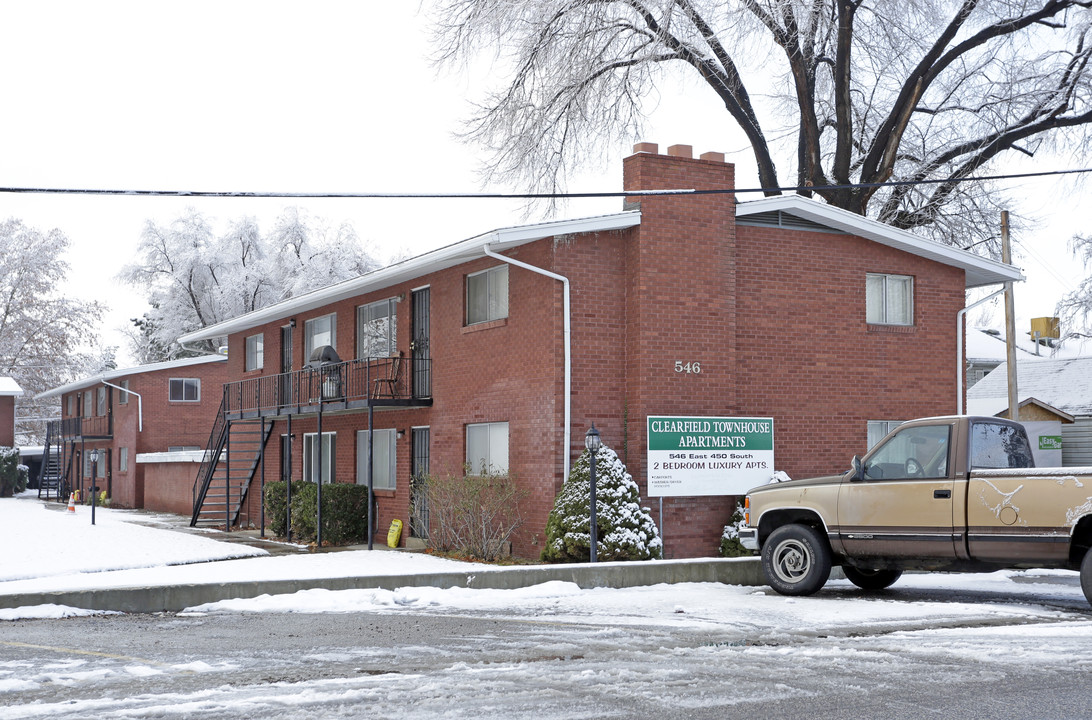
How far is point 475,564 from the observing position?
17.1 meters

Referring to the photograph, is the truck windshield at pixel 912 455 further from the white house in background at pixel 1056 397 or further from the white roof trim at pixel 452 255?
the white house in background at pixel 1056 397

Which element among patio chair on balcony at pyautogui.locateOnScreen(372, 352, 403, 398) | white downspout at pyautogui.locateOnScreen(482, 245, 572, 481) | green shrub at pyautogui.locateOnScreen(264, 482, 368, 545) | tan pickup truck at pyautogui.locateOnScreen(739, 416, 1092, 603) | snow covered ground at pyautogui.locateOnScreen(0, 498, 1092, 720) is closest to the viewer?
snow covered ground at pyautogui.locateOnScreen(0, 498, 1092, 720)

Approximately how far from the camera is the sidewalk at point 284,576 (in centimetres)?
1301

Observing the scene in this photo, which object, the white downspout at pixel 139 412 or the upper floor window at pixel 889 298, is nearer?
the upper floor window at pixel 889 298

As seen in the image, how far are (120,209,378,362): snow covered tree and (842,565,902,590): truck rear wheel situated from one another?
1705 inches

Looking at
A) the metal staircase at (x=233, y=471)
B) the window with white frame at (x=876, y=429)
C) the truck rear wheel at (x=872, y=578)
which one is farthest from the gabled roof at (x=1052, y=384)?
the truck rear wheel at (x=872, y=578)

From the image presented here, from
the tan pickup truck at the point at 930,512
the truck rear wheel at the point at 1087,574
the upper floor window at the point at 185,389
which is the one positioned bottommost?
the truck rear wheel at the point at 1087,574

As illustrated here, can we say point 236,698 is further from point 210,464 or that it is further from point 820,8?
point 820,8

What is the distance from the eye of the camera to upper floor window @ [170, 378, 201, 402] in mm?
42781

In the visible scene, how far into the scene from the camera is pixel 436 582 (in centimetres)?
1391

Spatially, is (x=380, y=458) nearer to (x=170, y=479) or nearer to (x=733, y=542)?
(x=733, y=542)

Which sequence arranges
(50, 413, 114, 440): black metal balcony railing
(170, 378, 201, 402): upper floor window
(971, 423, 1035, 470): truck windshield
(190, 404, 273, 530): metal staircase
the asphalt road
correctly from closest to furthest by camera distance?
the asphalt road
(971, 423, 1035, 470): truck windshield
(190, 404, 273, 530): metal staircase
(170, 378, 201, 402): upper floor window
(50, 413, 114, 440): black metal balcony railing

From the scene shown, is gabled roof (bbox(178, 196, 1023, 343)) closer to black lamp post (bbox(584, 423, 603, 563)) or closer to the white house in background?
black lamp post (bbox(584, 423, 603, 563))

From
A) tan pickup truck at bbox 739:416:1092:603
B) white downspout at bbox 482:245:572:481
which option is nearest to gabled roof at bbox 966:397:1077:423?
white downspout at bbox 482:245:572:481
